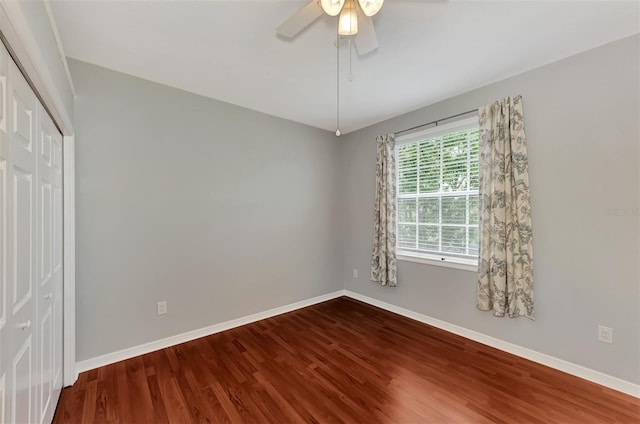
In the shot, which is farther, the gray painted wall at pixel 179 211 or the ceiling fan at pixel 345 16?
the gray painted wall at pixel 179 211

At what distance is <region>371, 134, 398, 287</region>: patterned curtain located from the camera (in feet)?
11.1

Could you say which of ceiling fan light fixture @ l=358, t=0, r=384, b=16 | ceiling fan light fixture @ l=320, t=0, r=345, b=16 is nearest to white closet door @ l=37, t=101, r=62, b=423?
ceiling fan light fixture @ l=320, t=0, r=345, b=16

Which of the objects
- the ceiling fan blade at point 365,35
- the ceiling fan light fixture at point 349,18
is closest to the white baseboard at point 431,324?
the ceiling fan blade at point 365,35

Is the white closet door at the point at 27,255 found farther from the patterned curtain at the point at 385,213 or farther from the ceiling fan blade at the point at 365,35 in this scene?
the patterned curtain at the point at 385,213

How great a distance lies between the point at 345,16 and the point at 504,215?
6.99 ft

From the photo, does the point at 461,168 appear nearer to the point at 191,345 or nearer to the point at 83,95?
the point at 191,345

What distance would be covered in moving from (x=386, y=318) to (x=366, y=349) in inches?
31.6

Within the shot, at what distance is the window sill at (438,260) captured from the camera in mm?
2725

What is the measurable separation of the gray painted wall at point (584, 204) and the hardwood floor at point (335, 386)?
290 millimetres

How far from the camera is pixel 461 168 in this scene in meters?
2.84

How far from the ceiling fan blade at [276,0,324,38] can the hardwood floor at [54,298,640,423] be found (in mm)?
2344

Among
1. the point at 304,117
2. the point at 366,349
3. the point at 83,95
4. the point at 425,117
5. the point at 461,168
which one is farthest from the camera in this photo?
the point at 304,117

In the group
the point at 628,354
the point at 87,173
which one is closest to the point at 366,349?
the point at 628,354

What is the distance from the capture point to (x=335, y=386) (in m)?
1.99
